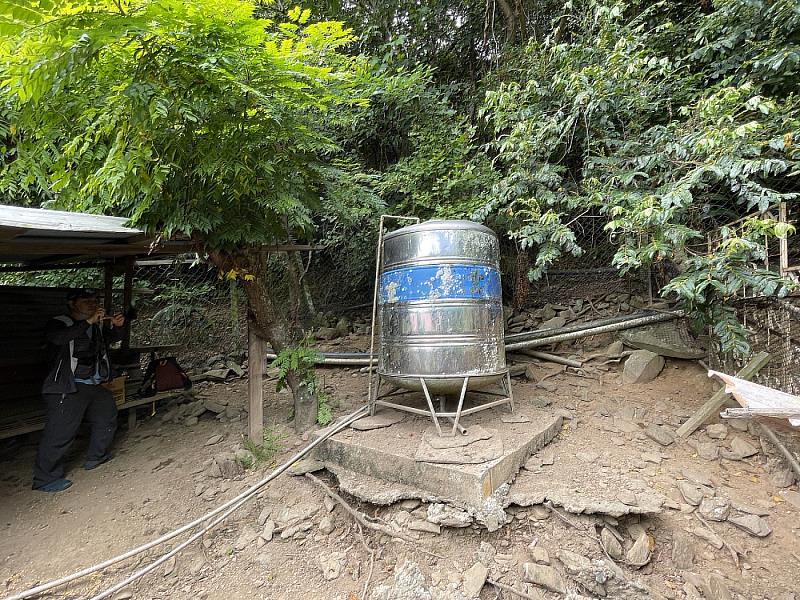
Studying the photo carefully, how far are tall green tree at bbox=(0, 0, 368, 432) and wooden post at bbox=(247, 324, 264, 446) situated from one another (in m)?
0.80

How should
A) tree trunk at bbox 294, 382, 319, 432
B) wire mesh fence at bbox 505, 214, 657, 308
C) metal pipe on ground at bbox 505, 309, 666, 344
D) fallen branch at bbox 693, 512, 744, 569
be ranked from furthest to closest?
1. wire mesh fence at bbox 505, 214, 657, 308
2. metal pipe on ground at bbox 505, 309, 666, 344
3. tree trunk at bbox 294, 382, 319, 432
4. fallen branch at bbox 693, 512, 744, 569

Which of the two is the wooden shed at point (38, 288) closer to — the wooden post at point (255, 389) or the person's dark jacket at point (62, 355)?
the person's dark jacket at point (62, 355)

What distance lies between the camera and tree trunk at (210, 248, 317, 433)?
423 centimetres

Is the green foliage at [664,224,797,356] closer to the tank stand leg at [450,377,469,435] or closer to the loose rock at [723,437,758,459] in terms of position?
the loose rock at [723,437,758,459]

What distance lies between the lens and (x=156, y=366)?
5855 mm

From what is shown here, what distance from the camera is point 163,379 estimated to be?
5.75 metres

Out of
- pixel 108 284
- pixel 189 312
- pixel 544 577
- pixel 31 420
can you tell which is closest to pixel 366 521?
pixel 544 577

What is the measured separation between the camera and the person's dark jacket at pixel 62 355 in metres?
4.16

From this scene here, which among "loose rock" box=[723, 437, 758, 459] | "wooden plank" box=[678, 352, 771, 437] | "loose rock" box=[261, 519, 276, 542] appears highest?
"wooden plank" box=[678, 352, 771, 437]

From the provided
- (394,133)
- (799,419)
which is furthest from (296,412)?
(394,133)

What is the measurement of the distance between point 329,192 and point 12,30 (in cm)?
277

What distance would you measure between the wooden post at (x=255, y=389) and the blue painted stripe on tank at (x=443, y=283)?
1747 millimetres

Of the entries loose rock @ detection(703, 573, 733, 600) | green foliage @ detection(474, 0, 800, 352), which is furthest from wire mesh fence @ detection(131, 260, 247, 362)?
loose rock @ detection(703, 573, 733, 600)

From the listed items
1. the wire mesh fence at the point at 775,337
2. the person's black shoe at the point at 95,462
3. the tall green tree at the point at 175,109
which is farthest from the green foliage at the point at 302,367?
the wire mesh fence at the point at 775,337
